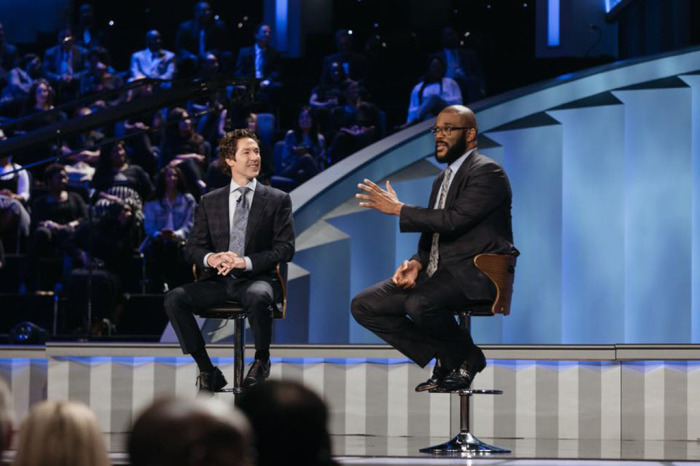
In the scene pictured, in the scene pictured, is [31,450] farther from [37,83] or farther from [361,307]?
[37,83]

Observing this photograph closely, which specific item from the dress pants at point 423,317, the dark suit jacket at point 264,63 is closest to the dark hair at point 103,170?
the dark suit jacket at point 264,63

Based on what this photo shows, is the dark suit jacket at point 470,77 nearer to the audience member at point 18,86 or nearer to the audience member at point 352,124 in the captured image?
the audience member at point 352,124

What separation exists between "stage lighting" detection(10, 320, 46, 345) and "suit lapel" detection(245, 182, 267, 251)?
2242mm

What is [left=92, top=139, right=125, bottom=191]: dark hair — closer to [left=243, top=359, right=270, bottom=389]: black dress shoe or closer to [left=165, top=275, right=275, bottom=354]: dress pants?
[left=165, top=275, right=275, bottom=354]: dress pants

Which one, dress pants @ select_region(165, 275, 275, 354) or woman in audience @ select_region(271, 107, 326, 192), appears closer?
dress pants @ select_region(165, 275, 275, 354)

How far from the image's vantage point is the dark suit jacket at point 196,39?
38.3 ft

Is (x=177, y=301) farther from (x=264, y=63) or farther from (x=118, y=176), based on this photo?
(x=264, y=63)

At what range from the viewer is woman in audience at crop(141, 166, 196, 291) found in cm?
786

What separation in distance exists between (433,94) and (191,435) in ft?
27.4

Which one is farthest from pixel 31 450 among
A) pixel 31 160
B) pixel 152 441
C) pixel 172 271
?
pixel 31 160

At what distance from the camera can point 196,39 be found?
11797 millimetres

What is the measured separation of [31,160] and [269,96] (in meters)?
2.18

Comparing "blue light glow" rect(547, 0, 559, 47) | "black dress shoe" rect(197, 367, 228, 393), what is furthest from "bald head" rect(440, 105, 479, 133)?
"blue light glow" rect(547, 0, 559, 47)

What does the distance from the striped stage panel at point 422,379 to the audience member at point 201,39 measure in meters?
6.09
